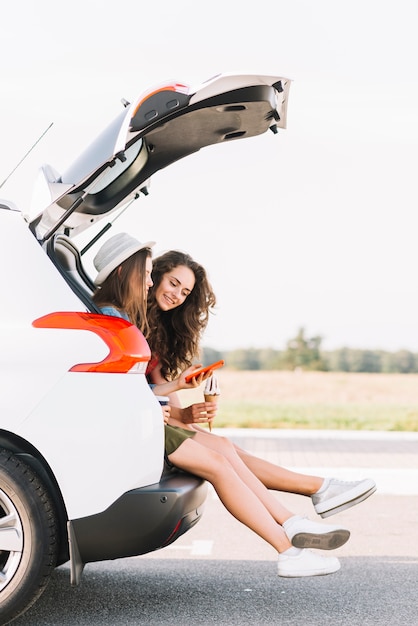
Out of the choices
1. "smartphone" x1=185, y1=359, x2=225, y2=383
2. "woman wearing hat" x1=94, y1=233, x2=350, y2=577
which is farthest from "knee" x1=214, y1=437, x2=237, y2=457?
"smartphone" x1=185, y1=359, x2=225, y2=383

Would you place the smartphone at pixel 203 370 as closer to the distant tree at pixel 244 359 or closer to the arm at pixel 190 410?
the arm at pixel 190 410

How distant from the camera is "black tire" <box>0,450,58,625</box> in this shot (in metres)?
4.21

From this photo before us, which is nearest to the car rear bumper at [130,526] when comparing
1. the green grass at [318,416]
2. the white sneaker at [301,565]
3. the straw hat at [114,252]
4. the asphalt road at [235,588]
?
the asphalt road at [235,588]

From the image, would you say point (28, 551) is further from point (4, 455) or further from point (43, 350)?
point (43, 350)

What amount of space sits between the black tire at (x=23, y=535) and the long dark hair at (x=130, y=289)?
95 centimetres

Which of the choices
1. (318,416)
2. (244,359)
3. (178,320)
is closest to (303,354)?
(244,359)

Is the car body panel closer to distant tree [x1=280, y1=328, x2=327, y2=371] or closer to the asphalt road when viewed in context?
the asphalt road

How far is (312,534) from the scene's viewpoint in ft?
15.8

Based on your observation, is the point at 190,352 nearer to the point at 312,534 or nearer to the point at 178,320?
the point at 178,320

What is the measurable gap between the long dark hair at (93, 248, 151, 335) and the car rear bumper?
2.72 feet

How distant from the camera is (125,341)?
4352mm

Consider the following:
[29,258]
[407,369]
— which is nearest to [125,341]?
[29,258]

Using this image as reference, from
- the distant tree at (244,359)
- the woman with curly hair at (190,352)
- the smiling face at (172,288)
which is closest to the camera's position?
the woman with curly hair at (190,352)

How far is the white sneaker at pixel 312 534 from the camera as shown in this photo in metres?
4.83
